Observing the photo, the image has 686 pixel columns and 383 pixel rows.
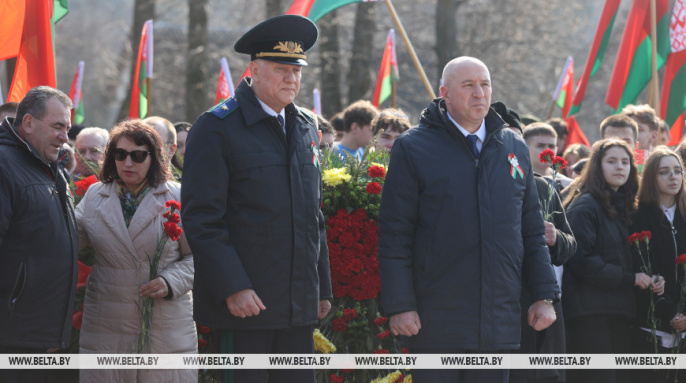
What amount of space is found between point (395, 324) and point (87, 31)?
40203 millimetres

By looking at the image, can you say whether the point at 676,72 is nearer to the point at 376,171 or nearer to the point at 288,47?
the point at 376,171

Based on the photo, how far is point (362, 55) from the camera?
18.1 metres

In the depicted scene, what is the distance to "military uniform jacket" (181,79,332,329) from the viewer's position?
13.7ft

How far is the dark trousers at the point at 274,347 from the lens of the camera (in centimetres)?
427

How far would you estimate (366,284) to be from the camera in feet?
19.7

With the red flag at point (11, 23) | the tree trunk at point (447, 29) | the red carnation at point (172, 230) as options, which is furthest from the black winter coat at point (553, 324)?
the tree trunk at point (447, 29)

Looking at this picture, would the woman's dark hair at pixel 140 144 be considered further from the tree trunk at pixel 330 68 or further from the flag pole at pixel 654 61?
the tree trunk at pixel 330 68

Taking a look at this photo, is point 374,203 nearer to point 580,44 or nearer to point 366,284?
point 366,284

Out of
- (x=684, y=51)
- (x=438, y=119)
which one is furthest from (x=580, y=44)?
(x=438, y=119)

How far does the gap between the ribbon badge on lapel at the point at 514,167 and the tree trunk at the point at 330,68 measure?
12.8m

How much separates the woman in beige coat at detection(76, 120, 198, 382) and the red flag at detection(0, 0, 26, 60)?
1980mm

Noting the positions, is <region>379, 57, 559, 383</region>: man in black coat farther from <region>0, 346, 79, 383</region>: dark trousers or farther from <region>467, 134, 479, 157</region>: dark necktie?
<region>0, 346, 79, 383</region>: dark trousers

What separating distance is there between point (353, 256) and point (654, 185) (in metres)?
2.43

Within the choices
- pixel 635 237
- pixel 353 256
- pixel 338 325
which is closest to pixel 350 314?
pixel 338 325
